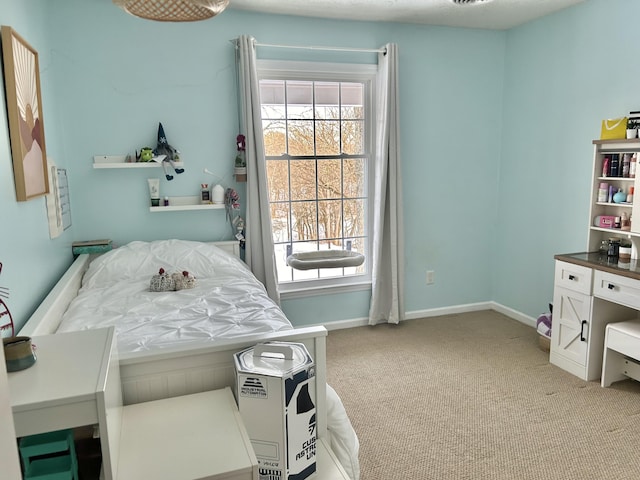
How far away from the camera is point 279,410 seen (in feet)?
4.89

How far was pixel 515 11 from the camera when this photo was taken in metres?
3.70

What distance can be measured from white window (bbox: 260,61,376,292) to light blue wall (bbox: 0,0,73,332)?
1491 mm

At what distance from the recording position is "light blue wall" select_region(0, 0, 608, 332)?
130 inches

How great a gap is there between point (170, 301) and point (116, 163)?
130cm

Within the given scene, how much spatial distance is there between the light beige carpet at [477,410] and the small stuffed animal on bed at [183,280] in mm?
1107

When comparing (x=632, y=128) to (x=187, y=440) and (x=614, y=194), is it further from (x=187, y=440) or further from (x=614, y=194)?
(x=187, y=440)

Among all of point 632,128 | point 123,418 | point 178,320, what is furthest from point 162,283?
point 632,128

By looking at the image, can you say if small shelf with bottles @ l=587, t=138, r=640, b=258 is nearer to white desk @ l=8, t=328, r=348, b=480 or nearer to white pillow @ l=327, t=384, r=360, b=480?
white pillow @ l=327, t=384, r=360, b=480

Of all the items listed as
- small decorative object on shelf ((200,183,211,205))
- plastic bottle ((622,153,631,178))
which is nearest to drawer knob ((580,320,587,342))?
plastic bottle ((622,153,631,178))

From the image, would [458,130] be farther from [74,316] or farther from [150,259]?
[74,316]

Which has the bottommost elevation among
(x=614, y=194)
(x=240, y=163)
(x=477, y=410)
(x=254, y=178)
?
(x=477, y=410)

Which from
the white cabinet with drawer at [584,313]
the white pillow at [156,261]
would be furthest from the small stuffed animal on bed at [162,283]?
the white cabinet with drawer at [584,313]

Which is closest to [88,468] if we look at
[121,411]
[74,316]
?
[121,411]

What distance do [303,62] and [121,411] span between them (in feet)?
9.89
